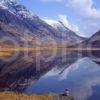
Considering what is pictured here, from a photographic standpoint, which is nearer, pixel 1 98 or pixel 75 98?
pixel 1 98

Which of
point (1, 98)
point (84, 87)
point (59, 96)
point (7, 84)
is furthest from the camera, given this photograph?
point (7, 84)

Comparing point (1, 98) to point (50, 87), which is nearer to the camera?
point (1, 98)

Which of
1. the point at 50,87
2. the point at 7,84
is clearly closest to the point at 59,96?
the point at 50,87

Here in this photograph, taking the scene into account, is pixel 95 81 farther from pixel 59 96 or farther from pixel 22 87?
pixel 59 96

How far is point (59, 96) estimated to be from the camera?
124 ft

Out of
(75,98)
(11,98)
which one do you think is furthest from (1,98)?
(75,98)

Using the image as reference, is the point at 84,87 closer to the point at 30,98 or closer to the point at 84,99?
the point at 84,99

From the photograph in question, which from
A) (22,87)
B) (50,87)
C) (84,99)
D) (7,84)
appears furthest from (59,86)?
(84,99)

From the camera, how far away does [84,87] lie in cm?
4809

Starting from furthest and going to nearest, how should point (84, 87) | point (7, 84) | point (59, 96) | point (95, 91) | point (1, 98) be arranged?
point (7, 84) < point (84, 87) < point (95, 91) < point (59, 96) < point (1, 98)

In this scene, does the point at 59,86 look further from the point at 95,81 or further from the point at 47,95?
the point at 47,95

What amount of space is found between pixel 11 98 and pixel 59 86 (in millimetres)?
15350

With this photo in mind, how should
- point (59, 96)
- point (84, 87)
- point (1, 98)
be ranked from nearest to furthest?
point (1, 98), point (59, 96), point (84, 87)

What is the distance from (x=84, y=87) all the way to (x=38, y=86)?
731 cm
